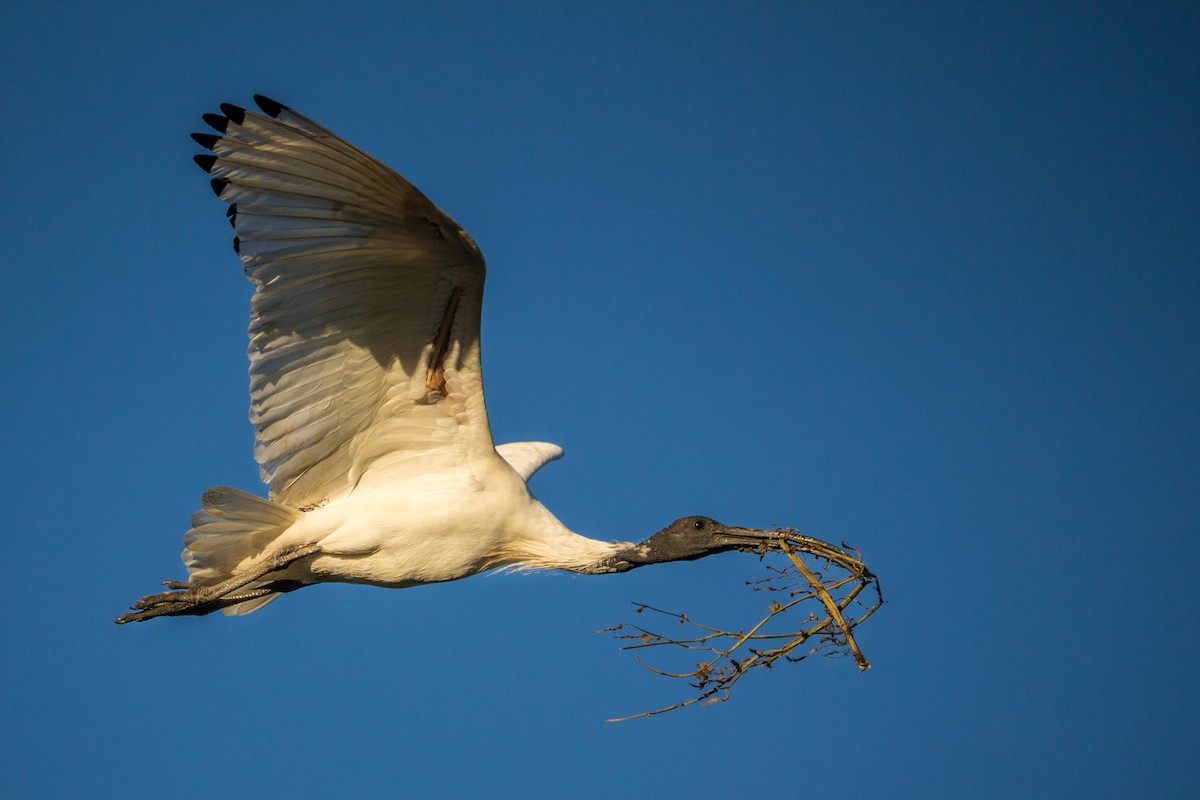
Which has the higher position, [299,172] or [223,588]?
[299,172]

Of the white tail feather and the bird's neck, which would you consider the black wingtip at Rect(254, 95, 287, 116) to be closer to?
the white tail feather

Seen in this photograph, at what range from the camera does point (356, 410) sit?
843cm

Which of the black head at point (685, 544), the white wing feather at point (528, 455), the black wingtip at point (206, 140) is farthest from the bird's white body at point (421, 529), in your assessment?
the black wingtip at point (206, 140)

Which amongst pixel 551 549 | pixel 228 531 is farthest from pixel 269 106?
pixel 551 549

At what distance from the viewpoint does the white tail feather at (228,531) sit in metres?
8.18

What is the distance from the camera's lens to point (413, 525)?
8.45 meters

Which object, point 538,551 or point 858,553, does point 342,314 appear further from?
point 858,553

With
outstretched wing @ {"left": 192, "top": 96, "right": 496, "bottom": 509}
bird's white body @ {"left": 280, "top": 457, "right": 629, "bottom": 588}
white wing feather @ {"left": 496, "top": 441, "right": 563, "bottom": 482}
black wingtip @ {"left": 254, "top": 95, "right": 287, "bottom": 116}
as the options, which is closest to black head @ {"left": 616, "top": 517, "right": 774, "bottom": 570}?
bird's white body @ {"left": 280, "top": 457, "right": 629, "bottom": 588}

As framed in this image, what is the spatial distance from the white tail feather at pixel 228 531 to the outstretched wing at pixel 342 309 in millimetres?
213

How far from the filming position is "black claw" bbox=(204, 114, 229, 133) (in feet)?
23.9

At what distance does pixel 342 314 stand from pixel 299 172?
929 mm

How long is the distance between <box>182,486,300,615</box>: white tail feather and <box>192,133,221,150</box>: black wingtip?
2.12m

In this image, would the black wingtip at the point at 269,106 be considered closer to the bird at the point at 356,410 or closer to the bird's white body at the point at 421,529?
the bird at the point at 356,410

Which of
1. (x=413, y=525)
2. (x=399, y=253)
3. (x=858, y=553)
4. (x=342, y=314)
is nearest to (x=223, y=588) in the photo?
(x=413, y=525)
